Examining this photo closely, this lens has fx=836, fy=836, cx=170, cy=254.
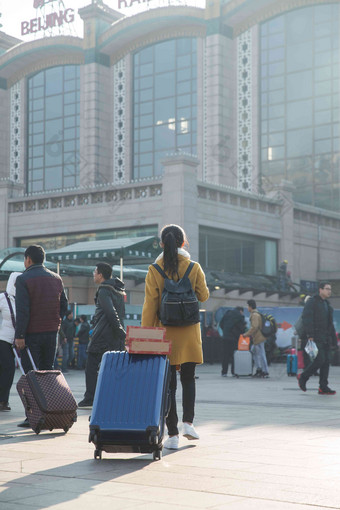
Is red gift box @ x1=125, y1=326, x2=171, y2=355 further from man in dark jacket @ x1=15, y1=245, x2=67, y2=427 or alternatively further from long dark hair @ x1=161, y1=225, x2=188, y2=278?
man in dark jacket @ x1=15, y1=245, x2=67, y2=427

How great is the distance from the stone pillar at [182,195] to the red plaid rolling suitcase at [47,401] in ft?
90.2

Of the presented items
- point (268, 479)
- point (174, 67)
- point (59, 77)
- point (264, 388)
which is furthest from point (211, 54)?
point (268, 479)

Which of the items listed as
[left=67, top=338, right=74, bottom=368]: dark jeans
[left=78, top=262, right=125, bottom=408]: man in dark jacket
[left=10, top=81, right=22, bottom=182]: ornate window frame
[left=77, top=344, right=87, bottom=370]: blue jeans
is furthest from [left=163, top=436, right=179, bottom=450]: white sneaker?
[left=10, top=81, right=22, bottom=182]: ornate window frame

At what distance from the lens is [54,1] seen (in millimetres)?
58844

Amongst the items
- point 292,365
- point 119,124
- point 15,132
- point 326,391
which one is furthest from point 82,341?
point 15,132

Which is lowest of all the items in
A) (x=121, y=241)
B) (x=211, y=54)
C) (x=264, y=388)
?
(x=264, y=388)

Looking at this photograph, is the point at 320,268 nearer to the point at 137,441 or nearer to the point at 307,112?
the point at 307,112

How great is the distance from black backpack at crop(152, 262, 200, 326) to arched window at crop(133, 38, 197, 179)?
43069 mm

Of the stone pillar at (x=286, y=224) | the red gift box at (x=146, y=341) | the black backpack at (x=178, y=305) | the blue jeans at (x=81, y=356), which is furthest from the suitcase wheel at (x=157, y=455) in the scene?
the stone pillar at (x=286, y=224)

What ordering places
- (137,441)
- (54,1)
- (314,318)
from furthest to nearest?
(54,1), (314,318), (137,441)

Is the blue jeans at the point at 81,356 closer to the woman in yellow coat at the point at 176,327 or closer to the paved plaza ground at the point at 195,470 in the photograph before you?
the paved plaza ground at the point at 195,470

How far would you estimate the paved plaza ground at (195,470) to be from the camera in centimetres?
449

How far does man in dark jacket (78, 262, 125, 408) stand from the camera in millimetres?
9938

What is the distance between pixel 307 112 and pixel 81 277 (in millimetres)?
22745
